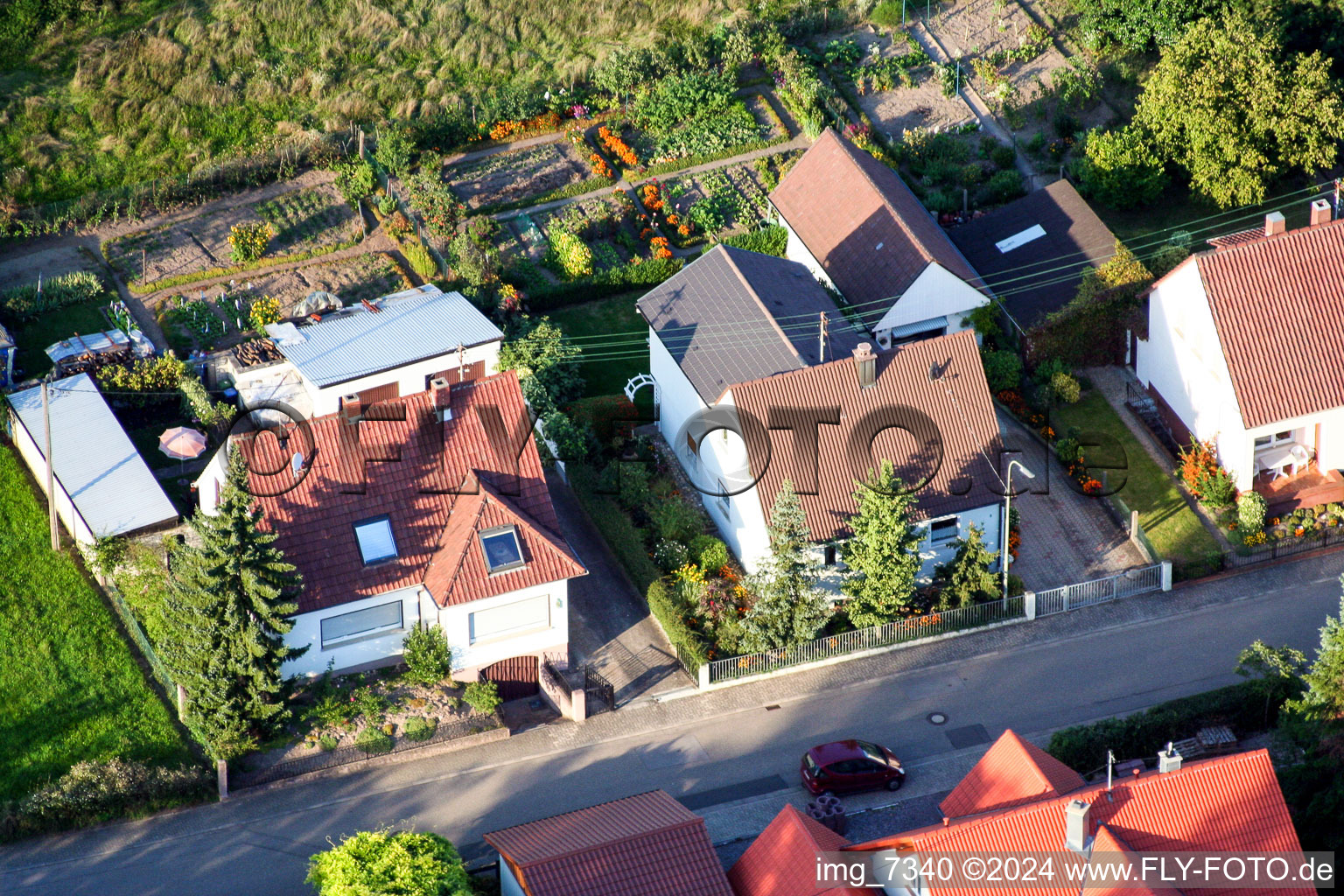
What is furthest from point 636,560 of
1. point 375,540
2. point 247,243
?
point 247,243

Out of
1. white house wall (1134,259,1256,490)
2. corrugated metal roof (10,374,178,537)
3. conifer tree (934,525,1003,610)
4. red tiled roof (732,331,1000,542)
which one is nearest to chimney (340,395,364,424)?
corrugated metal roof (10,374,178,537)

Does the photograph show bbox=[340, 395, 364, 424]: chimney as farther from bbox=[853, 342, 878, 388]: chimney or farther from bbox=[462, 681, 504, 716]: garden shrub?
bbox=[853, 342, 878, 388]: chimney

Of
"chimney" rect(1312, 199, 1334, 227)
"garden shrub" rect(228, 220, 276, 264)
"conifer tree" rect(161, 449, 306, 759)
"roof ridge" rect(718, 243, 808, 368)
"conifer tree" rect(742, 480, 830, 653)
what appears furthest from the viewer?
"garden shrub" rect(228, 220, 276, 264)

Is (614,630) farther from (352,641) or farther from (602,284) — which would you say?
(602,284)

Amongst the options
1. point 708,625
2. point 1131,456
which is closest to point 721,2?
point 1131,456

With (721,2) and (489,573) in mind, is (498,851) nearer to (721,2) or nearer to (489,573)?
(489,573)

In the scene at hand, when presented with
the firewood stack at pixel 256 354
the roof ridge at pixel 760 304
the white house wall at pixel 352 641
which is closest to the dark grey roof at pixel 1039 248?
the roof ridge at pixel 760 304
